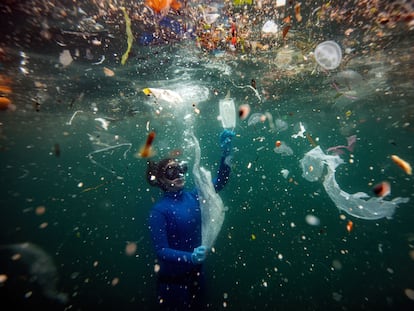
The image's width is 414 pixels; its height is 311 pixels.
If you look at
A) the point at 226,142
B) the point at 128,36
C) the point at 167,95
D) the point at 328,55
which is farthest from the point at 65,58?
the point at 328,55

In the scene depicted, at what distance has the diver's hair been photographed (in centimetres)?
609

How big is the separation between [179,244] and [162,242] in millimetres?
984

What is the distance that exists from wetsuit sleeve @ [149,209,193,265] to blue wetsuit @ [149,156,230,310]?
0.9 inches

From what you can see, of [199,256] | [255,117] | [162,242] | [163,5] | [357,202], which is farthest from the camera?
[255,117]

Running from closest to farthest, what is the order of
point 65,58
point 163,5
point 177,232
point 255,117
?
point 177,232, point 163,5, point 65,58, point 255,117

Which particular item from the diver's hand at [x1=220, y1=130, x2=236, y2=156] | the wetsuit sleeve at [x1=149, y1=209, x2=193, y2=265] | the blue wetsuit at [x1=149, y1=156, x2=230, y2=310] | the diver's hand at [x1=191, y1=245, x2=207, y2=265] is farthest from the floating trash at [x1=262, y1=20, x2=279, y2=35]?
the diver's hand at [x1=191, y1=245, x2=207, y2=265]

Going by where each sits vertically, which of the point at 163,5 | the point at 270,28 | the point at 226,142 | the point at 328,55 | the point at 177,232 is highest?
the point at 163,5

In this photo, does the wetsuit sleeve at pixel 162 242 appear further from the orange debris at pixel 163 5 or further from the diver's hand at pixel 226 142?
the orange debris at pixel 163 5

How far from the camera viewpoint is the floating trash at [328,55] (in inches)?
416

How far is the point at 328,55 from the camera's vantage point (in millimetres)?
12305

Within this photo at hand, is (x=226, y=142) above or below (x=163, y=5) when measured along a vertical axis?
below

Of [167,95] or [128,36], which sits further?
[167,95]

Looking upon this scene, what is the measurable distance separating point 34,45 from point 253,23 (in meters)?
A: 8.23

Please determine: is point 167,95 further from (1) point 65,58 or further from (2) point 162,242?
(2) point 162,242
